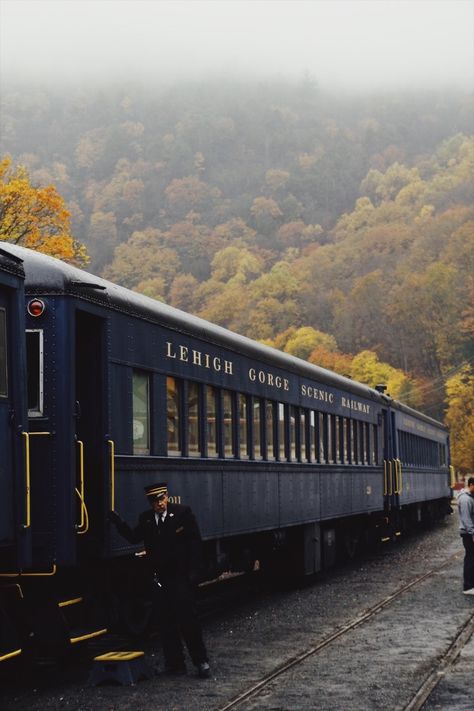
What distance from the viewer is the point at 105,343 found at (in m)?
11.4

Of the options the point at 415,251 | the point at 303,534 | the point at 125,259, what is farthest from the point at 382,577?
the point at 125,259

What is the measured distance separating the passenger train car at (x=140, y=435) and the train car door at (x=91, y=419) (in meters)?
0.01

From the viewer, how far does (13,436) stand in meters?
9.52

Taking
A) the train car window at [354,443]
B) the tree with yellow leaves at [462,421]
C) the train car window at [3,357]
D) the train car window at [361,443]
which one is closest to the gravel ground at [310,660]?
the train car window at [3,357]

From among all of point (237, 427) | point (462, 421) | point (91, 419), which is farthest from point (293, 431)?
point (462, 421)

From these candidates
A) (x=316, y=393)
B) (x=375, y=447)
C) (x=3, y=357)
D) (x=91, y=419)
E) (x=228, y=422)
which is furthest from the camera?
(x=375, y=447)

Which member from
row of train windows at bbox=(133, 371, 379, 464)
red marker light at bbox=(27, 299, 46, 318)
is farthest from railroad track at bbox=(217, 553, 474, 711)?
red marker light at bbox=(27, 299, 46, 318)

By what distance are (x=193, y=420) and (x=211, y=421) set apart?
2.63 feet

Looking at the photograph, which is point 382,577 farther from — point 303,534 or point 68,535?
point 68,535

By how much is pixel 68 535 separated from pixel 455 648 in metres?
4.33

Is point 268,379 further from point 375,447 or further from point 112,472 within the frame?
point 375,447

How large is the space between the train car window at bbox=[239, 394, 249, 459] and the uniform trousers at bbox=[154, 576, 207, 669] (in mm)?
5251

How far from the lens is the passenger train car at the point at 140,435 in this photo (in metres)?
10.2

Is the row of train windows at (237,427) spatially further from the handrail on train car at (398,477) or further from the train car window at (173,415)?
the handrail on train car at (398,477)
